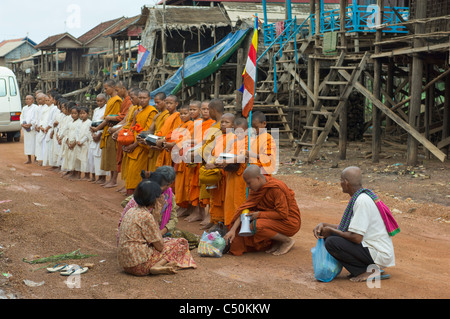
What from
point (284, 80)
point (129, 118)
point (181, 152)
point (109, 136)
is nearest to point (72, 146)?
point (109, 136)

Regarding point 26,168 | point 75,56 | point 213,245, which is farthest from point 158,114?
point 75,56

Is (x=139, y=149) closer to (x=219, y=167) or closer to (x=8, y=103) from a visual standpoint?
(x=219, y=167)

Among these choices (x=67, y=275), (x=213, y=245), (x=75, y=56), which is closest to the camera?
(x=67, y=275)

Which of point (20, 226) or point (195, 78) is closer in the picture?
point (20, 226)

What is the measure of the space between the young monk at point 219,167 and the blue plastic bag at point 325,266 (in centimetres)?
198

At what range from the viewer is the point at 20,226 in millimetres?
7016

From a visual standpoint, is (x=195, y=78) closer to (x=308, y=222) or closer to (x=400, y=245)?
(x=308, y=222)

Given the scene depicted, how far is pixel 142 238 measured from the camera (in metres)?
5.09

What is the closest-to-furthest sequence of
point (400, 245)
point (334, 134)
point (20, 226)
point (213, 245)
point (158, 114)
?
1. point (213, 245)
2. point (400, 245)
3. point (20, 226)
4. point (158, 114)
5. point (334, 134)

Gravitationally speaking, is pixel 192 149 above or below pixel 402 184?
above

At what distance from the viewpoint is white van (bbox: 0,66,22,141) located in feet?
61.4

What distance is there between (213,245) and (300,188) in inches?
187

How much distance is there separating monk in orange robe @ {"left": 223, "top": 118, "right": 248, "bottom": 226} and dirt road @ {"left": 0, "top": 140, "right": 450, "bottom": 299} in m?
0.72

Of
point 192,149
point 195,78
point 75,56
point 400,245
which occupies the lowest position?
point 400,245
